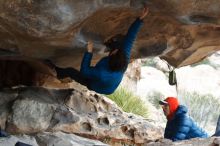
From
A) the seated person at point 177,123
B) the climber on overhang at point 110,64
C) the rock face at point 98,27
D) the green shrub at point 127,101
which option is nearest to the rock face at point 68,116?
the rock face at point 98,27

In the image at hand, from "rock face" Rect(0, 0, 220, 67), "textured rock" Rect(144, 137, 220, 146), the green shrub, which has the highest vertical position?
"rock face" Rect(0, 0, 220, 67)

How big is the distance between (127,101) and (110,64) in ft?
19.0

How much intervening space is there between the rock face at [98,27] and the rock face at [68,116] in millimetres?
664

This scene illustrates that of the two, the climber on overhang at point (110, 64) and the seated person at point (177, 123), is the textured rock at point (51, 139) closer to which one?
the climber on overhang at point (110, 64)

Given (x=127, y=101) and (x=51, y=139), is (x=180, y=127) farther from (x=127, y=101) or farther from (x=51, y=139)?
(x=127, y=101)

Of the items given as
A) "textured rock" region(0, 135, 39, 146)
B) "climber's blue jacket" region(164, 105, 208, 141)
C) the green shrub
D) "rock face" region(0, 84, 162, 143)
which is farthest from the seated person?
the green shrub

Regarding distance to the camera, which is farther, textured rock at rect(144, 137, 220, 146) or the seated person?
the seated person

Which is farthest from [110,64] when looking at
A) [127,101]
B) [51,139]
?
[127,101]

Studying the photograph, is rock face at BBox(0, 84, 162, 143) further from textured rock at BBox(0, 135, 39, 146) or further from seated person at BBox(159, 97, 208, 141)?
seated person at BBox(159, 97, 208, 141)

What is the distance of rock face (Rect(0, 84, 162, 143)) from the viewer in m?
7.92

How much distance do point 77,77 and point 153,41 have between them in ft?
5.53

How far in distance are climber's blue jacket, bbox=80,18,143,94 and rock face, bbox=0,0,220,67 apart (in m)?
0.31

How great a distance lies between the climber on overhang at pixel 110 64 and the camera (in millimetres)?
7059

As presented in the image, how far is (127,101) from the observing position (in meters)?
12.9
